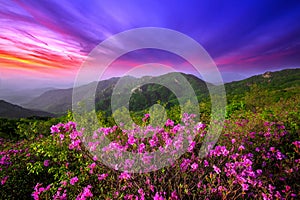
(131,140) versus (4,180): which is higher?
(131,140)

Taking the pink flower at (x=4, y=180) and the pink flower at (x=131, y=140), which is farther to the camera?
the pink flower at (x=4, y=180)

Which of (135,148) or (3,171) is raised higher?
(135,148)

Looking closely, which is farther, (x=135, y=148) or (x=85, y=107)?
(x=85, y=107)

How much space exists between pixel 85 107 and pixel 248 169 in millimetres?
4527

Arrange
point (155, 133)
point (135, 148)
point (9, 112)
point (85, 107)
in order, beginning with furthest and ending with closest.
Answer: point (9, 112) → point (85, 107) → point (155, 133) → point (135, 148)

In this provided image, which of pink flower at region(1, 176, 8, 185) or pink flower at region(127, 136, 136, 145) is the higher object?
pink flower at region(127, 136, 136, 145)

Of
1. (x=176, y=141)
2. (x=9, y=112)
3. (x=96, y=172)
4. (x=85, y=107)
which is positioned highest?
(x=85, y=107)

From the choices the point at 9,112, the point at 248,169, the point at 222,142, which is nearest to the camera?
the point at 248,169

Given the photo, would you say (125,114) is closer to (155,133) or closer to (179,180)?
(155,133)

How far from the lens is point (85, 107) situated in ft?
18.9

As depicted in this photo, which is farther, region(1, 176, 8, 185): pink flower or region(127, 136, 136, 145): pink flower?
region(1, 176, 8, 185): pink flower

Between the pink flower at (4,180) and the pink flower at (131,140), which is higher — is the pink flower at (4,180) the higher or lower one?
the lower one

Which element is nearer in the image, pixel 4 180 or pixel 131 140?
pixel 131 140

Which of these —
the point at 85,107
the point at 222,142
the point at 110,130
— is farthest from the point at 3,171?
the point at 222,142
